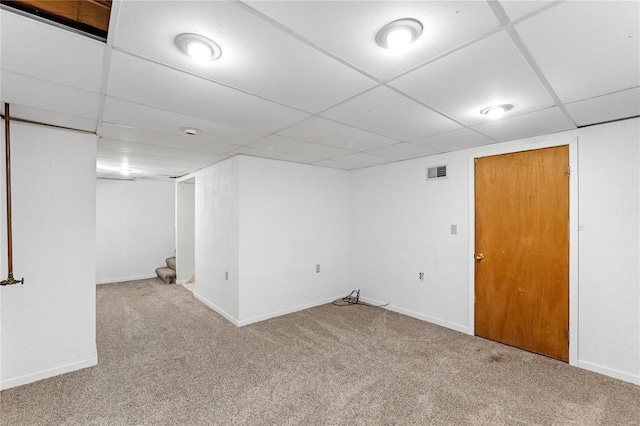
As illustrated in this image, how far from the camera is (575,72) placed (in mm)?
1746

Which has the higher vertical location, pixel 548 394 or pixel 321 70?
pixel 321 70

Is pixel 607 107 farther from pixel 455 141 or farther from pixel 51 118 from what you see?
pixel 51 118

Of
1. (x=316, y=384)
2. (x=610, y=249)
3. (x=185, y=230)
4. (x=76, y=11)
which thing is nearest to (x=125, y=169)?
(x=185, y=230)

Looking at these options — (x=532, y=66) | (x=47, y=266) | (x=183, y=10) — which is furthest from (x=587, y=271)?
(x=47, y=266)

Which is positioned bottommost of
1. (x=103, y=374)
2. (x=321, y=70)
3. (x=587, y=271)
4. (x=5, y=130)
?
(x=103, y=374)

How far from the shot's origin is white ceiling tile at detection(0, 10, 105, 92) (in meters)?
1.31

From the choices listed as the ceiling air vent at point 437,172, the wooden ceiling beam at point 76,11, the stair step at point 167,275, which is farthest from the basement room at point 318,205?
the stair step at point 167,275

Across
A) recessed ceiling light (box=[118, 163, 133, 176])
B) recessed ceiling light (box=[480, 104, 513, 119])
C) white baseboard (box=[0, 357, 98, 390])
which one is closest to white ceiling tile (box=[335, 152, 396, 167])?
recessed ceiling light (box=[480, 104, 513, 119])

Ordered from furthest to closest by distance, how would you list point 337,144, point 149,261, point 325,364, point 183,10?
point 149,261
point 337,144
point 325,364
point 183,10

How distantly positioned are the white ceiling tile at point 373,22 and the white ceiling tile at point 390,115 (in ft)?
1.58

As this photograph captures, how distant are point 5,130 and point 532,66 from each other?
3827 millimetres

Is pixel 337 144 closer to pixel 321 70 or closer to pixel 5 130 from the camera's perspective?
pixel 321 70

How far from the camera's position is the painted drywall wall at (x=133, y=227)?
6.45 metres

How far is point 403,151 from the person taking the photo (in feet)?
12.4
